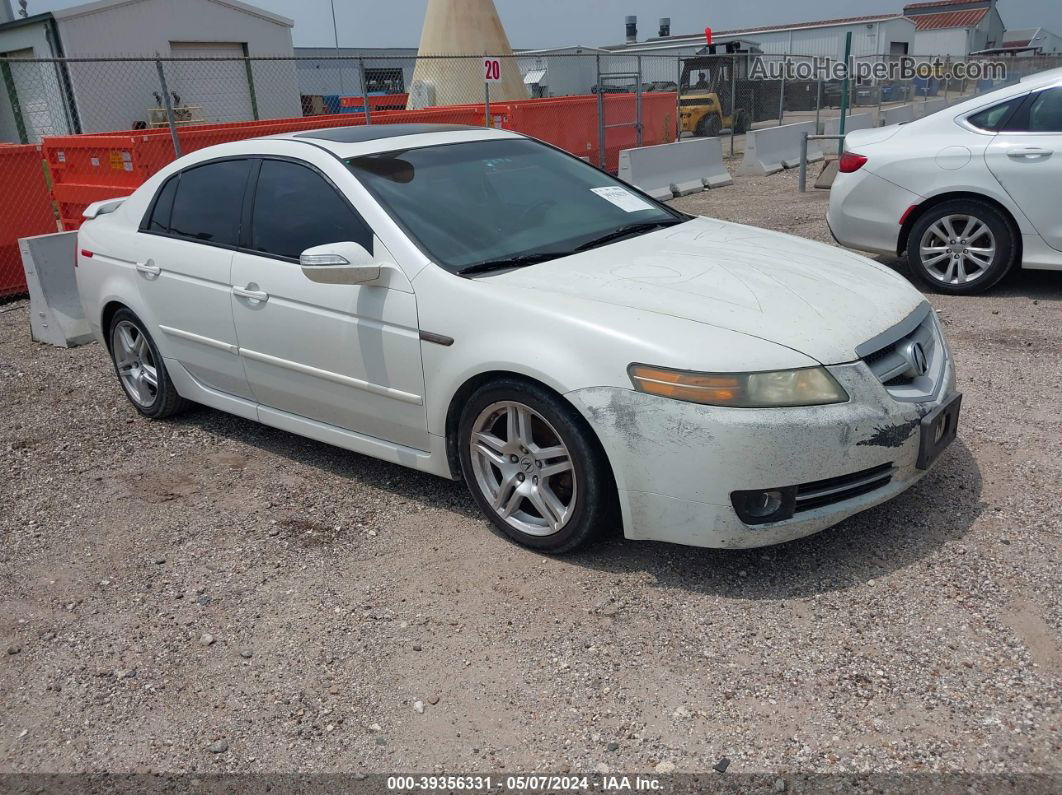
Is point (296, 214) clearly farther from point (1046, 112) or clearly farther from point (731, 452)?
point (1046, 112)

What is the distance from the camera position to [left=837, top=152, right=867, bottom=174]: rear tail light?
7.11 meters

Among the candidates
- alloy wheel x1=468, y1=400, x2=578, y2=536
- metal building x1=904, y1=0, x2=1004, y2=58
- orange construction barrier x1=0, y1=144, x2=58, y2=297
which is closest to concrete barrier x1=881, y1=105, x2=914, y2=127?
orange construction barrier x1=0, y1=144, x2=58, y2=297

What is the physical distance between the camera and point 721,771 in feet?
8.13

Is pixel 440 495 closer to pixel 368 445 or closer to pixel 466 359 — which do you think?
pixel 368 445

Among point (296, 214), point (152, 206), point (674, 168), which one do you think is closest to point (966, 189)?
point (296, 214)

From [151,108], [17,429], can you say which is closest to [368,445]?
[17,429]

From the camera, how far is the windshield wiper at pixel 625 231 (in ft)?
13.3

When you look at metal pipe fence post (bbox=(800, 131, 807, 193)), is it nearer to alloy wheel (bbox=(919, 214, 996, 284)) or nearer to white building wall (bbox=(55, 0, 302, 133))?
alloy wheel (bbox=(919, 214, 996, 284))

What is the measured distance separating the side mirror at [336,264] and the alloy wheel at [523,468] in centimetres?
78

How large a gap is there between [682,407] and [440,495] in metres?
1.55

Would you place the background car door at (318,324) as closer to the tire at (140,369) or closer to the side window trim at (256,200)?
the side window trim at (256,200)

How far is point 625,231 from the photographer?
428 centimetres

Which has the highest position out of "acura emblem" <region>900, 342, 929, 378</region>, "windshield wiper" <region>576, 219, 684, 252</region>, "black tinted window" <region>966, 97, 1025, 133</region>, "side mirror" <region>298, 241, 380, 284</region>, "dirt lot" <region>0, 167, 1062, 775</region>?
"black tinted window" <region>966, 97, 1025, 133</region>

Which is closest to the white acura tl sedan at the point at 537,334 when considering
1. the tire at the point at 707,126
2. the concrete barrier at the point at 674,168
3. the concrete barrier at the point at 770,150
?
the concrete barrier at the point at 674,168
